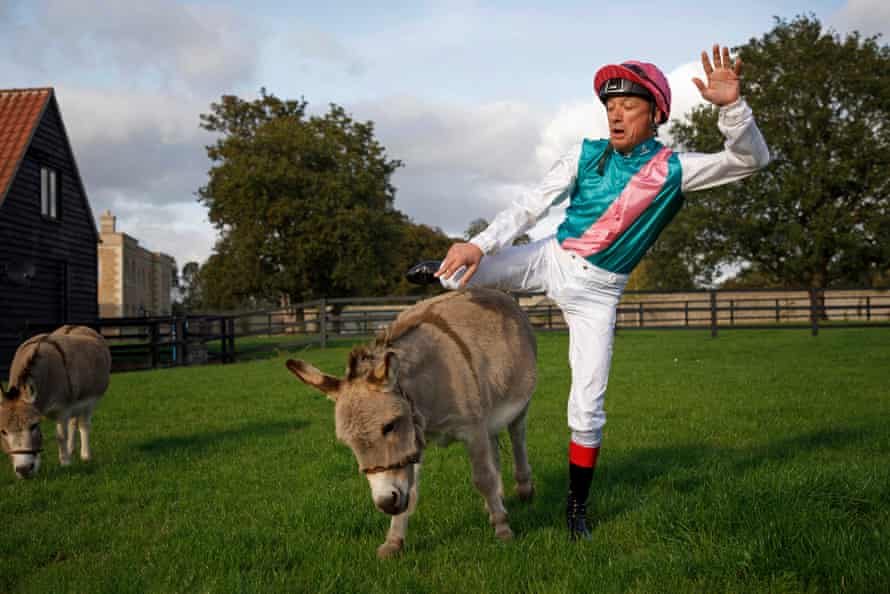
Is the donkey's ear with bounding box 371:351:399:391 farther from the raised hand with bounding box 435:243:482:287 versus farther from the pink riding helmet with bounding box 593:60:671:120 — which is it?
the pink riding helmet with bounding box 593:60:671:120

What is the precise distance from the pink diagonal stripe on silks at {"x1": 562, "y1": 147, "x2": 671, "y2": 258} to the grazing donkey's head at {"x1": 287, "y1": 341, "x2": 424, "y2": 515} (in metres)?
1.62

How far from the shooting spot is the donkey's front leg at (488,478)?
161 inches

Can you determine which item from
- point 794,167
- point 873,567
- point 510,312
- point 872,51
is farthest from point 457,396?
point 872,51

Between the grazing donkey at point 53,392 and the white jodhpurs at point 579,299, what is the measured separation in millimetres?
4967

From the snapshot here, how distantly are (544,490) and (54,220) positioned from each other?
2273 centimetres

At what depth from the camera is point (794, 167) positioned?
34656 mm

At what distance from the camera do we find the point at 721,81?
145 inches

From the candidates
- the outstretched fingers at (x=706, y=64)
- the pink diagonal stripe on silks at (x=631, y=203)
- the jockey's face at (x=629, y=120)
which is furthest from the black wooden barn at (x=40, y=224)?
the outstretched fingers at (x=706, y=64)

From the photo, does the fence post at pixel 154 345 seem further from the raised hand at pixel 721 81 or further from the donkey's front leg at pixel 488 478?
the raised hand at pixel 721 81

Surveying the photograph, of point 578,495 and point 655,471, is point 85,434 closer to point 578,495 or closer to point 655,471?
point 578,495

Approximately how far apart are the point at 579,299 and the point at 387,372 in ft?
5.16

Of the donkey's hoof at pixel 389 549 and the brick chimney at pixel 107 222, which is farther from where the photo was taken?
the brick chimney at pixel 107 222

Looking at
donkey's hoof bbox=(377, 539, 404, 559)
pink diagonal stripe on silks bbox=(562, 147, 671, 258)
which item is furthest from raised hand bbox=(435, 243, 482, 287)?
donkey's hoof bbox=(377, 539, 404, 559)

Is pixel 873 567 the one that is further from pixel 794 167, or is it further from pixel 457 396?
pixel 794 167
